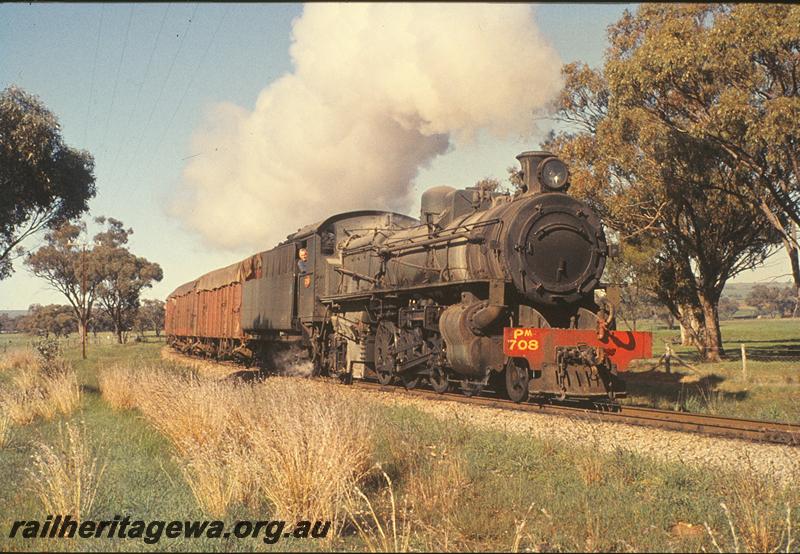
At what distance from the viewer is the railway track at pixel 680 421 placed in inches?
346

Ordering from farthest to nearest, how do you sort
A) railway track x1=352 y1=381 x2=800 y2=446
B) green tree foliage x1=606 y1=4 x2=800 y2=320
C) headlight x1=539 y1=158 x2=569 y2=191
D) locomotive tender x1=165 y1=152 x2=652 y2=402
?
green tree foliage x1=606 y1=4 x2=800 y2=320 → headlight x1=539 y1=158 x2=569 y2=191 → locomotive tender x1=165 y1=152 x2=652 y2=402 → railway track x1=352 y1=381 x2=800 y2=446

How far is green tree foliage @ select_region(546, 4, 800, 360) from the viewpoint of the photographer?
20.0 m

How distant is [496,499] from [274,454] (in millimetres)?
2180

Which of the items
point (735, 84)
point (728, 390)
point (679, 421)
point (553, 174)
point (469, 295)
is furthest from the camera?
point (735, 84)

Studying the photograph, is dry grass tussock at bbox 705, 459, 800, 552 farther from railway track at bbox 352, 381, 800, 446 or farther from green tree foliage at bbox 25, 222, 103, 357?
green tree foliage at bbox 25, 222, 103, 357

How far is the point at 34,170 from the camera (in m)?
18.1

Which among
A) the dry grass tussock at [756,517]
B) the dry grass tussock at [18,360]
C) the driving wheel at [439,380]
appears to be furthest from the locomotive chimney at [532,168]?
the dry grass tussock at [18,360]

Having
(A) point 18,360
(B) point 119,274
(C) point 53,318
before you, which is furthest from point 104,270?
(A) point 18,360

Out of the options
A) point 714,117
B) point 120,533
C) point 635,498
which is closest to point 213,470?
point 120,533

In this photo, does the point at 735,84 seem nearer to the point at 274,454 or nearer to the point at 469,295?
the point at 469,295

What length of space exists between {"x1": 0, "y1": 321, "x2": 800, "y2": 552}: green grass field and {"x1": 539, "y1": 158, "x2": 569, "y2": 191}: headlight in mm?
5060

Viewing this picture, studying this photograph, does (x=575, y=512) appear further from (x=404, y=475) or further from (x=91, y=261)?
(x=91, y=261)

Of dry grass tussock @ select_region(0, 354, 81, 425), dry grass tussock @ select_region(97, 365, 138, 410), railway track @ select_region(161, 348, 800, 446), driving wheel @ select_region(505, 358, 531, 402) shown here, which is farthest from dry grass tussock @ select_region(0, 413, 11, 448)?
driving wheel @ select_region(505, 358, 531, 402)

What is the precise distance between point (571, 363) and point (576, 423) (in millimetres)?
1780
